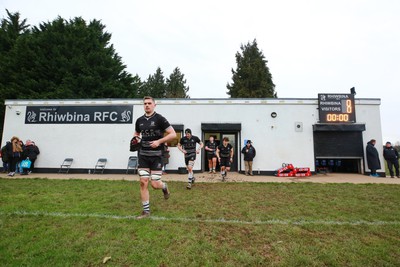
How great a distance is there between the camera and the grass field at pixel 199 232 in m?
2.59

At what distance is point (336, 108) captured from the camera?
12.0m

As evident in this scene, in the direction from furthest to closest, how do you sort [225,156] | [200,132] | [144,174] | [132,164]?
[200,132] → [132,164] → [225,156] → [144,174]

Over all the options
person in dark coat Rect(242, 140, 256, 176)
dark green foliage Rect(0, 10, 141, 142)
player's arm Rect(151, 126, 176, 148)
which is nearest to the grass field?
player's arm Rect(151, 126, 176, 148)

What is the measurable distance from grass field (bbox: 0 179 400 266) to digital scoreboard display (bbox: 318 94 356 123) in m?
7.02

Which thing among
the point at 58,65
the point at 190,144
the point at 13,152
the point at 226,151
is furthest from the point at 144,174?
the point at 58,65

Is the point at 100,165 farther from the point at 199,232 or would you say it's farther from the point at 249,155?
the point at 199,232

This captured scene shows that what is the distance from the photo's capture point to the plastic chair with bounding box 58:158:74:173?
12.3m

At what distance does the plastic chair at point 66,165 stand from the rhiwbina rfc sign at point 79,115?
2.30 metres

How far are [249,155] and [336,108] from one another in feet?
18.9

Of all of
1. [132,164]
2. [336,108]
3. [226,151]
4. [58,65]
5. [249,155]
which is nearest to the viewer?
[226,151]

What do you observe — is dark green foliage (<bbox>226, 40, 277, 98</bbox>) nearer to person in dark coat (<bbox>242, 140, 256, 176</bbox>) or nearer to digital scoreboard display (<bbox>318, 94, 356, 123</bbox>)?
digital scoreboard display (<bbox>318, 94, 356, 123</bbox>)

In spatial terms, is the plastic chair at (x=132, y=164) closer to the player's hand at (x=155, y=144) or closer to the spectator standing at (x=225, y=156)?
the spectator standing at (x=225, y=156)

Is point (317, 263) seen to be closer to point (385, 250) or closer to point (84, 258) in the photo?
point (385, 250)

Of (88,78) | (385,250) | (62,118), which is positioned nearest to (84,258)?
(385,250)
